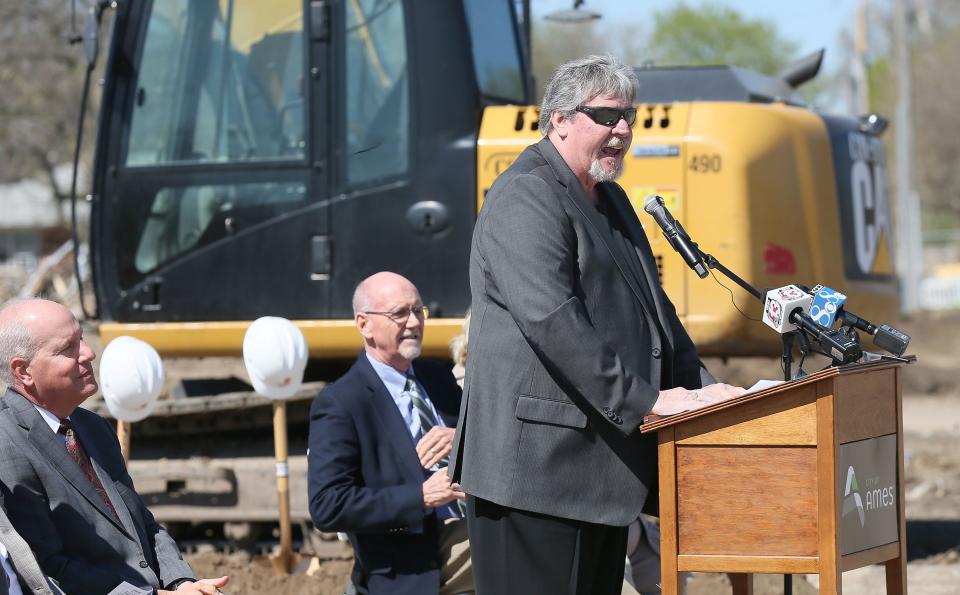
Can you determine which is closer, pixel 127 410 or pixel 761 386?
pixel 761 386

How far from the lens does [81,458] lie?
12.6 ft

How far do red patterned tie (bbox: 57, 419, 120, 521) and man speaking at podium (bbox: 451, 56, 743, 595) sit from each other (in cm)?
97

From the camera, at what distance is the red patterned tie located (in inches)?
151

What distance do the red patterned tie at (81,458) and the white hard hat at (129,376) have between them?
1789mm

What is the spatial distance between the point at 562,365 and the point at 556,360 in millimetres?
18

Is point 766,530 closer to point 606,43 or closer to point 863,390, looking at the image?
point 863,390

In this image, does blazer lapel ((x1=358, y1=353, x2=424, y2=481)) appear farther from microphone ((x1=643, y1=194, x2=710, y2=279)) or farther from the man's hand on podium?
the man's hand on podium

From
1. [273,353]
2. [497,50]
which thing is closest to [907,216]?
[497,50]

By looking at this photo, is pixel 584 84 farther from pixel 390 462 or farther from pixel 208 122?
pixel 208 122

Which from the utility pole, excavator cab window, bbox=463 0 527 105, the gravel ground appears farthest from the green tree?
excavator cab window, bbox=463 0 527 105

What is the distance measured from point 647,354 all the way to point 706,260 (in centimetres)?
34

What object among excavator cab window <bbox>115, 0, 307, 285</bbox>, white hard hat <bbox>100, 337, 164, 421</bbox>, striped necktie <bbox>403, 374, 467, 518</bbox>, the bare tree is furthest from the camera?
the bare tree

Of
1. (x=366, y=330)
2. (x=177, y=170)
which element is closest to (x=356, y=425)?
(x=366, y=330)

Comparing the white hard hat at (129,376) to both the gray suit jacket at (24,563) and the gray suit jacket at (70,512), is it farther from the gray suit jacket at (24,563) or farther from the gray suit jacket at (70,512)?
the gray suit jacket at (24,563)
